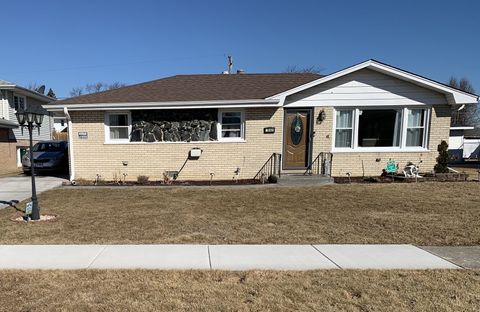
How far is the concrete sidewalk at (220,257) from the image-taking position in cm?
414

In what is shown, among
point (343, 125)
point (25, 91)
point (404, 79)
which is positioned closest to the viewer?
point (404, 79)

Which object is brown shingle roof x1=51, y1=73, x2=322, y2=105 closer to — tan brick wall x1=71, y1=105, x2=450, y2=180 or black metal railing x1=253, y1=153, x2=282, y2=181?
tan brick wall x1=71, y1=105, x2=450, y2=180

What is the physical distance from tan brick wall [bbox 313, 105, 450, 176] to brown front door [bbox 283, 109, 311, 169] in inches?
13.0

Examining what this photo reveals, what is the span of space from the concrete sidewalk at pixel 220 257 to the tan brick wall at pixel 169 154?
21.5 feet

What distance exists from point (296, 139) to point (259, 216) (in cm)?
534

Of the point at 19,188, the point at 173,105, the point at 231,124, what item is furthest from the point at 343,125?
the point at 19,188

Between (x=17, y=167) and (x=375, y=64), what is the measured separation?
19.9 m

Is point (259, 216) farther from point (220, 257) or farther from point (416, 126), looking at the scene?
point (416, 126)

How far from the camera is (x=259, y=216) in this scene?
21.9ft

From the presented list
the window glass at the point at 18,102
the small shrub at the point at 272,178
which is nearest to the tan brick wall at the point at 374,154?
the small shrub at the point at 272,178

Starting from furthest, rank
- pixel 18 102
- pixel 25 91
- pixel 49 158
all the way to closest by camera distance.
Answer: pixel 18 102 < pixel 25 91 < pixel 49 158

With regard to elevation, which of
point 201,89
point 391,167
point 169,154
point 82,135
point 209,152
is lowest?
point 391,167

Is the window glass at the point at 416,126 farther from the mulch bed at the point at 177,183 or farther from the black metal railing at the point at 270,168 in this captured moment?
the mulch bed at the point at 177,183

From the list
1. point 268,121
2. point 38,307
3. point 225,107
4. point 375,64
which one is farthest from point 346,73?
point 38,307
